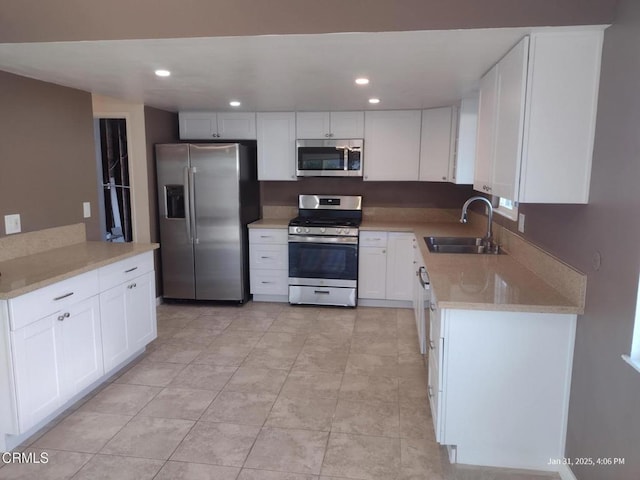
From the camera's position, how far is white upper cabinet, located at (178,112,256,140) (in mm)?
4895

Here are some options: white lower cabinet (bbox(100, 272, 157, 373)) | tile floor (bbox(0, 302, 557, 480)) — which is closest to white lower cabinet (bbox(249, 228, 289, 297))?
tile floor (bbox(0, 302, 557, 480))

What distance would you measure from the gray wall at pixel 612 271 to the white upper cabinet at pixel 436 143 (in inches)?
101

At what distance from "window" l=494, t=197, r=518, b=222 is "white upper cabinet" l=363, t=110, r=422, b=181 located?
1234 millimetres

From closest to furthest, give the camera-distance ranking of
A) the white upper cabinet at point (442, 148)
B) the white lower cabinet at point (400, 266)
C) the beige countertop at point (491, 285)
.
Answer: the beige countertop at point (491, 285) < the white upper cabinet at point (442, 148) < the white lower cabinet at point (400, 266)

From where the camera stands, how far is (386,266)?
186 inches

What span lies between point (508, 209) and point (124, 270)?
2.90 metres

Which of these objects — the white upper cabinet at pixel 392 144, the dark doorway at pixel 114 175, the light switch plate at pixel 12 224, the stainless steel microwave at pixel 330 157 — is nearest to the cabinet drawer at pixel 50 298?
the light switch plate at pixel 12 224

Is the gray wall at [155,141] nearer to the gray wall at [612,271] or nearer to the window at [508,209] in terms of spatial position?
the window at [508,209]

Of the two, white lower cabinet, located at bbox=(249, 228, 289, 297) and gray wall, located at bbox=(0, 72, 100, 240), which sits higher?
gray wall, located at bbox=(0, 72, 100, 240)

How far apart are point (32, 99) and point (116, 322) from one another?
1.64m

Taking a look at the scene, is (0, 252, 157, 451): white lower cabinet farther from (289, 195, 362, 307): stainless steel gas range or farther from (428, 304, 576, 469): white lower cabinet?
(428, 304, 576, 469): white lower cabinet

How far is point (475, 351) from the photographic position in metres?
2.18

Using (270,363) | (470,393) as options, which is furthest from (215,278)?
(470,393)

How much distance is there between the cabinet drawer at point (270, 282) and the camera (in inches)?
194
